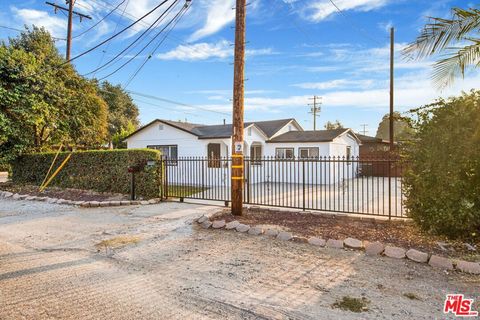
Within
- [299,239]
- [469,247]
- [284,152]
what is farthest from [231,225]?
[284,152]

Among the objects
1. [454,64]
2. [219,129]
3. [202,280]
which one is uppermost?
[454,64]

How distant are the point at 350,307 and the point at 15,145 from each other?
16.7 m

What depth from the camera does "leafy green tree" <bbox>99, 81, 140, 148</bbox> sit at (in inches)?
1289

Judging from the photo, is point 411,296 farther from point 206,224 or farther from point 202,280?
point 206,224

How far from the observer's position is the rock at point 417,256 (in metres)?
4.47

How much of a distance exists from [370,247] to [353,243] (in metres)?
0.28

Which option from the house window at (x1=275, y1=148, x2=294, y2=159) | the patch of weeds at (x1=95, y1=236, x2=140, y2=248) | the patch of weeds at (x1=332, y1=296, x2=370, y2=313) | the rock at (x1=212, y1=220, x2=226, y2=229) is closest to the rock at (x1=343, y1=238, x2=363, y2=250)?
the patch of weeds at (x1=332, y1=296, x2=370, y2=313)

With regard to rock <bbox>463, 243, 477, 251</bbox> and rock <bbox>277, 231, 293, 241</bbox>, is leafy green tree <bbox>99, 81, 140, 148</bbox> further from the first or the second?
rock <bbox>463, 243, 477, 251</bbox>

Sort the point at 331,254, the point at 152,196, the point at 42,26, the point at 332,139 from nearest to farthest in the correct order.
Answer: the point at 331,254
the point at 152,196
the point at 332,139
the point at 42,26

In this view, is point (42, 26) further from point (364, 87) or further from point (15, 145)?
point (364, 87)

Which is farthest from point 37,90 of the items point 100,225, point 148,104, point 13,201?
point 148,104

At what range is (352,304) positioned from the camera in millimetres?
3227

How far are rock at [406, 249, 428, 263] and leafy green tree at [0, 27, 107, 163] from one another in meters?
15.2

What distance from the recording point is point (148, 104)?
3778cm
